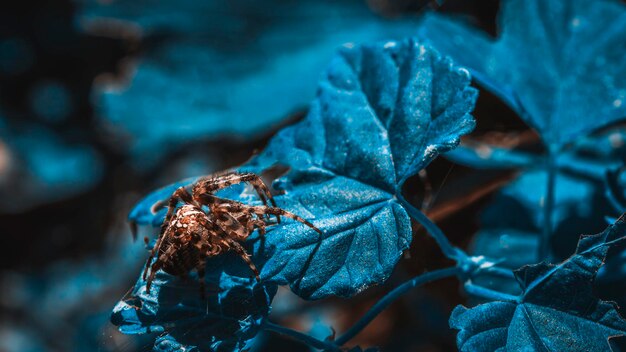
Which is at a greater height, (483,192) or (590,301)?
(590,301)

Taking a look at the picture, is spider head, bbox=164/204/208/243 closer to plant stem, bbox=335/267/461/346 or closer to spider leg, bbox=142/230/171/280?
spider leg, bbox=142/230/171/280

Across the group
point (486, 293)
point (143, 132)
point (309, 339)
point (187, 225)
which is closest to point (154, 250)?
point (187, 225)

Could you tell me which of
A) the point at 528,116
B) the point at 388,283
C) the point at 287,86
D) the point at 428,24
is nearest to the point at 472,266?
the point at 388,283

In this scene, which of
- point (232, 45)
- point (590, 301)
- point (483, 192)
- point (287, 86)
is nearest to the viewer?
point (590, 301)

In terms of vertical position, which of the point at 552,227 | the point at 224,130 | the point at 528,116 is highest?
the point at 528,116

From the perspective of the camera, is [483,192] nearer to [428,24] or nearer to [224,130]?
[428,24]

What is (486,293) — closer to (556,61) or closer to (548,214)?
(548,214)

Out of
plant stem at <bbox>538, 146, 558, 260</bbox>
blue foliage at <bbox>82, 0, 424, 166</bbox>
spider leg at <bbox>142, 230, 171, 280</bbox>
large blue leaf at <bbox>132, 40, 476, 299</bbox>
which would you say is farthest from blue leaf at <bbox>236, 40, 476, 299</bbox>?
blue foliage at <bbox>82, 0, 424, 166</bbox>

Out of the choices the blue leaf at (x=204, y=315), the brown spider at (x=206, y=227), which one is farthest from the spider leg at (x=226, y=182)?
the blue leaf at (x=204, y=315)
